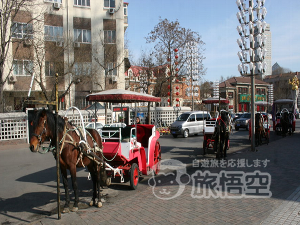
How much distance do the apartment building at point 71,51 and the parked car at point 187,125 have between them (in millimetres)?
7743

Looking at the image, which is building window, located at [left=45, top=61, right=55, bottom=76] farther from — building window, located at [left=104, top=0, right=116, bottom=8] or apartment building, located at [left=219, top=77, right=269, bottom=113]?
apartment building, located at [left=219, top=77, right=269, bottom=113]

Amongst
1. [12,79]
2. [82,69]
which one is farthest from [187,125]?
[12,79]

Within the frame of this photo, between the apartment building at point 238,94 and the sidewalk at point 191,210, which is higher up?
the apartment building at point 238,94

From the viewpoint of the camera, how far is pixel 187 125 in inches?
835

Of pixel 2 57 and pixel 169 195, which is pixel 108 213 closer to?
pixel 169 195

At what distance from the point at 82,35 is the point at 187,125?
15711 mm

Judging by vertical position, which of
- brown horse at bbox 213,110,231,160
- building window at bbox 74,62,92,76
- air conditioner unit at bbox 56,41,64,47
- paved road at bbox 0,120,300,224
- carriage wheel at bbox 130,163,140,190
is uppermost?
air conditioner unit at bbox 56,41,64,47

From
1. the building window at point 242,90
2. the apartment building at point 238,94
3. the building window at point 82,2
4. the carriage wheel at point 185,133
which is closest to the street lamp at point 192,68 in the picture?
the carriage wheel at point 185,133

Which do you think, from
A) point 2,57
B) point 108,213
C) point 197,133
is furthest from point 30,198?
point 197,133

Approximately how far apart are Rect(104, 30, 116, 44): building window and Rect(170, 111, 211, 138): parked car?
1224cm

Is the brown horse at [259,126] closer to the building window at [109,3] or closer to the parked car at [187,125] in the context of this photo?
the parked car at [187,125]

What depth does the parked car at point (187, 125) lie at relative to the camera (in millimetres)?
20859

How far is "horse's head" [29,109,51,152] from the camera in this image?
4883 millimetres

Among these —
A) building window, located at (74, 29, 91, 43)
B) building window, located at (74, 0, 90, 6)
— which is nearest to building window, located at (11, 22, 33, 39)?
building window, located at (74, 29, 91, 43)
